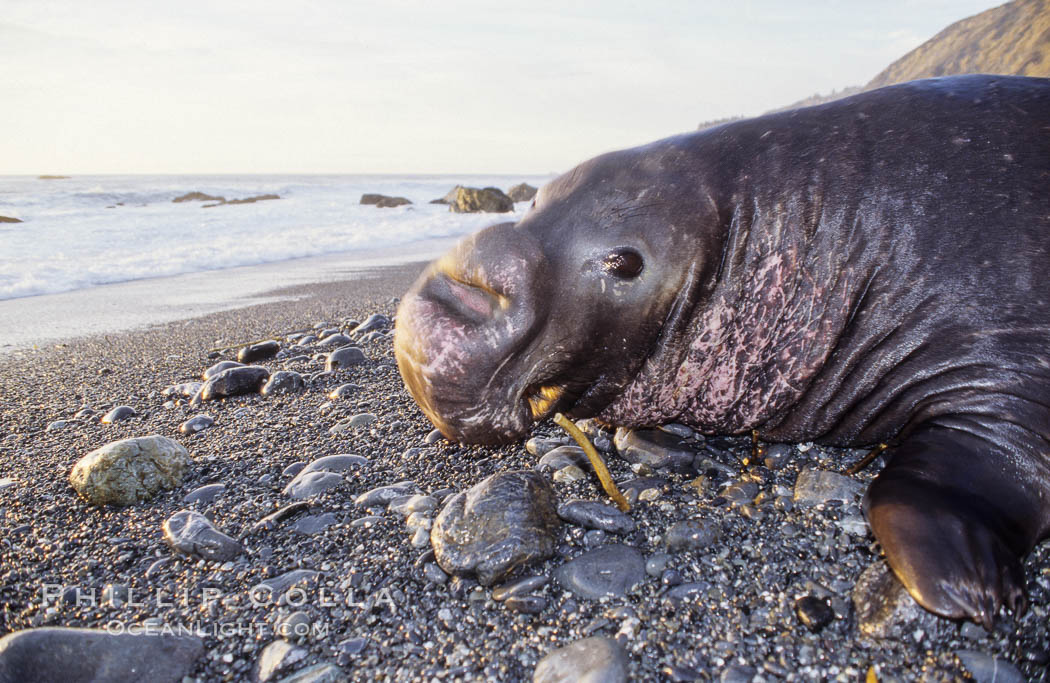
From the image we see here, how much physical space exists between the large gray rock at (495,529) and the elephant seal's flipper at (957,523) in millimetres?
992

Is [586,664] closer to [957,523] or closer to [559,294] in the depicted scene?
[957,523]

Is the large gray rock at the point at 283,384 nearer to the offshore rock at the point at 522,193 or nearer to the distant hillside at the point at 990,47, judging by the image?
the distant hillside at the point at 990,47

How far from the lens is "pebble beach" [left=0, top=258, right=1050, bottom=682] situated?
1.70 meters

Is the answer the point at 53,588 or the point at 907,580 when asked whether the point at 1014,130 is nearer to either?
the point at 907,580

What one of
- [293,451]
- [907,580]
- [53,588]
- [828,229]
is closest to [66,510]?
[53,588]

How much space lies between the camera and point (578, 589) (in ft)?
6.42

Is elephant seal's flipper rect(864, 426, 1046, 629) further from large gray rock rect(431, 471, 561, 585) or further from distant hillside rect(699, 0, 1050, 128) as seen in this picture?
distant hillside rect(699, 0, 1050, 128)

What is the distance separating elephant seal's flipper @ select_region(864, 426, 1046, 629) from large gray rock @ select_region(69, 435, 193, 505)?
Answer: 2684 millimetres

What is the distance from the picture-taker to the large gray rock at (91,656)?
172 centimetres

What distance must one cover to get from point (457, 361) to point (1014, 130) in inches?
83.7

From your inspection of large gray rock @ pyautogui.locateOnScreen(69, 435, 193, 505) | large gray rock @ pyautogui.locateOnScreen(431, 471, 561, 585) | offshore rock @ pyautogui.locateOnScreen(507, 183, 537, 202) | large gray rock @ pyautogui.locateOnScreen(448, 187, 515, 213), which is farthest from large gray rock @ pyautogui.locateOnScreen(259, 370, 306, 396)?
offshore rock @ pyautogui.locateOnScreen(507, 183, 537, 202)

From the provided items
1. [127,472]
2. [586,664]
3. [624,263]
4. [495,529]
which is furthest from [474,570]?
[127,472]

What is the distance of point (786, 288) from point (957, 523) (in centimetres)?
98

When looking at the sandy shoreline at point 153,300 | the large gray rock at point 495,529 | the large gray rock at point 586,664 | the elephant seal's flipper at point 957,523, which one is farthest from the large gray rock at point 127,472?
the sandy shoreline at point 153,300
